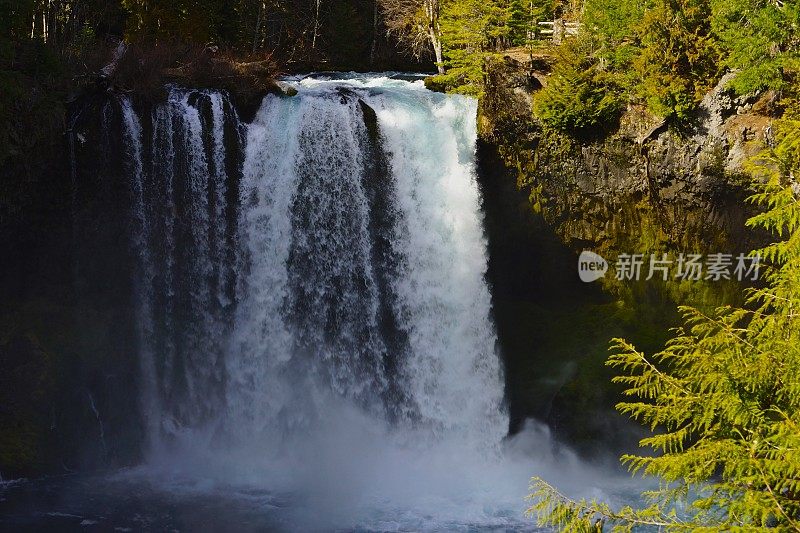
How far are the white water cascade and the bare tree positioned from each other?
33.1ft

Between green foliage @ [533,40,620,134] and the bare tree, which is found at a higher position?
the bare tree

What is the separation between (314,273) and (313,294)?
45 centimetres

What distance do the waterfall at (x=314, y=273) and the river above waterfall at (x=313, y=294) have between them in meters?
0.03

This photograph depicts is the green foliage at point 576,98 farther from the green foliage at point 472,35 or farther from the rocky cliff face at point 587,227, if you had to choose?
the green foliage at point 472,35

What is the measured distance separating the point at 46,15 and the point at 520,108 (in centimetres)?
1230

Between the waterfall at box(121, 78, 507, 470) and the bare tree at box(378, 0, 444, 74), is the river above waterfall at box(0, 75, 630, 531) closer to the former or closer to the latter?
the waterfall at box(121, 78, 507, 470)

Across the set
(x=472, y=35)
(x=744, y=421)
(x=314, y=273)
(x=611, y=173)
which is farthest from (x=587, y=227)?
(x=744, y=421)

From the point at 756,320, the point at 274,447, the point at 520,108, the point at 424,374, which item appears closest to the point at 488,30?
the point at 520,108

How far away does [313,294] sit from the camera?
1619cm

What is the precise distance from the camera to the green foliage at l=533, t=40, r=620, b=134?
53.3ft

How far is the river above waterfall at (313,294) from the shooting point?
1570 centimetres

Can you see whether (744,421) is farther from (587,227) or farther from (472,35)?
(472,35)

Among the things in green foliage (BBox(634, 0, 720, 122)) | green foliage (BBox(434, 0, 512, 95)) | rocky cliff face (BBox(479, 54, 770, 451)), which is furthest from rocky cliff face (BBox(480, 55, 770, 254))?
green foliage (BBox(434, 0, 512, 95))

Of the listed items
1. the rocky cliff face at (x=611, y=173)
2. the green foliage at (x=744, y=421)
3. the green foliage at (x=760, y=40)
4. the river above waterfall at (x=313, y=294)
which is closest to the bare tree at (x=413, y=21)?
the rocky cliff face at (x=611, y=173)
